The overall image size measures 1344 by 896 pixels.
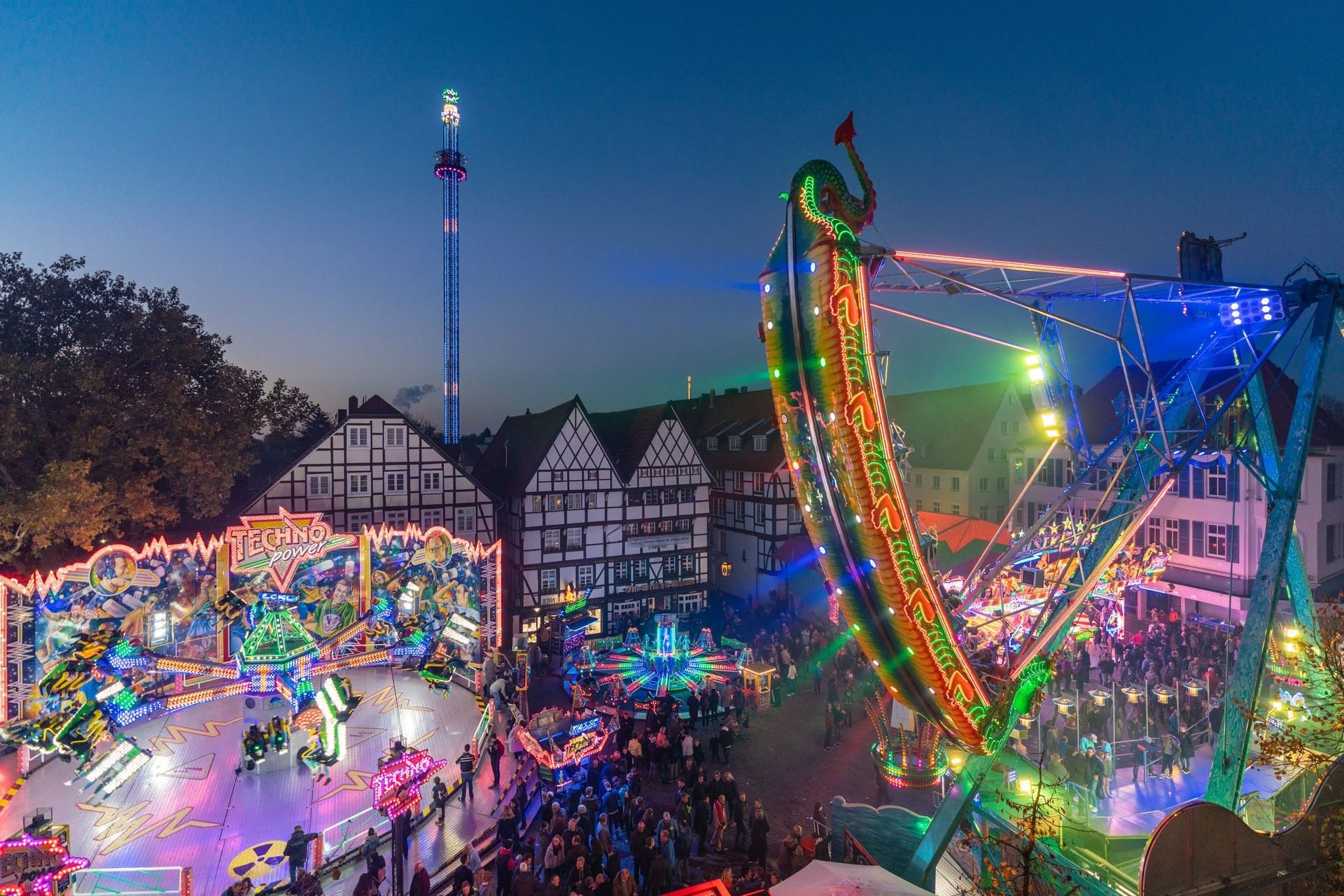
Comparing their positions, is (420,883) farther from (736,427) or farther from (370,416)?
(736,427)

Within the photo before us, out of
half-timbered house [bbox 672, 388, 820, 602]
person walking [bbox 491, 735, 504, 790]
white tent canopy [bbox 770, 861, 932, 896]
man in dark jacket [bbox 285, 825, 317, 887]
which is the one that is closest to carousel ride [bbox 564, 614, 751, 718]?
person walking [bbox 491, 735, 504, 790]

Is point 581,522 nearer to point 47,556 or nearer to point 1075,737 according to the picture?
point 47,556

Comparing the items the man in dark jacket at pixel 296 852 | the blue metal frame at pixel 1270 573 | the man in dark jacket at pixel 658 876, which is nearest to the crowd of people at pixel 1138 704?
the blue metal frame at pixel 1270 573

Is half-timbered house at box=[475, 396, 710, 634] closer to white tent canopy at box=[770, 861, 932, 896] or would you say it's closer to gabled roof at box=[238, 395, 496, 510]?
gabled roof at box=[238, 395, 496, 510]

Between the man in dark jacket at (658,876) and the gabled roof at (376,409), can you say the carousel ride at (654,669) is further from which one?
the gabled roof at (376,409)

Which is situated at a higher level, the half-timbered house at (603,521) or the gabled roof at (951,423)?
the gabled roof at (951,423)

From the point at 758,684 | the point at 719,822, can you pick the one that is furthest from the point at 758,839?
the point at 758,684
